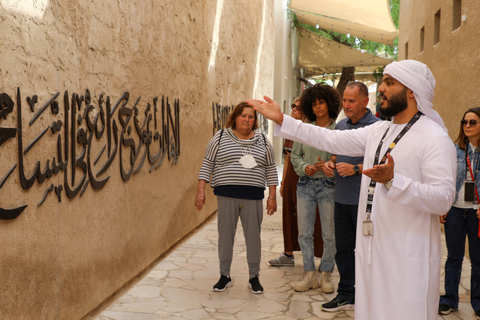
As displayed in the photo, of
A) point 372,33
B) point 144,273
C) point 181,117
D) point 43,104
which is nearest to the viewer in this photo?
point 43,104

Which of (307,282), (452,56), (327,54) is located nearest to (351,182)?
(307,282)

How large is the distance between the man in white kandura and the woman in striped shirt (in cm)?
202

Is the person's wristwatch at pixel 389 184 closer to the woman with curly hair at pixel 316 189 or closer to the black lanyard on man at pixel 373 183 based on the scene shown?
the black lanyard on man at pixel 373 183

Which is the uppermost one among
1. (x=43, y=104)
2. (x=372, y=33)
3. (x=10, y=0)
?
(x=372, y=33)

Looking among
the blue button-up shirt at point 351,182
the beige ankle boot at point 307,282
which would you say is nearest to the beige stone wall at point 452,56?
the blue button-up shirt at point 351,182

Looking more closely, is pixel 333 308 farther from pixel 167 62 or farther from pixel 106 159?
pixel 167 62

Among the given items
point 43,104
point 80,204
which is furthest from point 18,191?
point 80,204

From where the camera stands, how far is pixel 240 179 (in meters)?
5.05

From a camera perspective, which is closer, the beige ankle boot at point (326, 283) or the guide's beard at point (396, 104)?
the guide's beard at point (396, 104)

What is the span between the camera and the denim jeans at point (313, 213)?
16.7 feet

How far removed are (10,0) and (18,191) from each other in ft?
3.78

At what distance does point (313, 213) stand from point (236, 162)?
3.07 feet

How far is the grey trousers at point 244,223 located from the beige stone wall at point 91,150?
0.96 m

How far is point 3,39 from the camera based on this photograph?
3061mm
